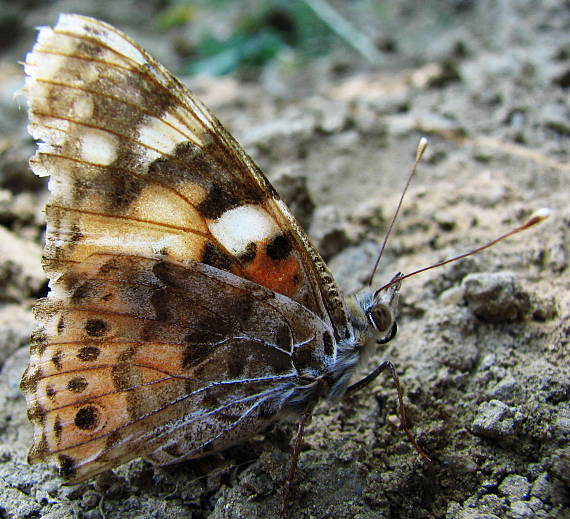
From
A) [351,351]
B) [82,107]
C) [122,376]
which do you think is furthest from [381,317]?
[82,107]

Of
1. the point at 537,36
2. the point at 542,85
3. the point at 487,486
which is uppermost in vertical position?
the point at 537,36

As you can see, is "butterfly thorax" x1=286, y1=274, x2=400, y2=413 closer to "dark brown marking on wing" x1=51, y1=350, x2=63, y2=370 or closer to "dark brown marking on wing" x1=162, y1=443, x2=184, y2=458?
"dark brown marking on wing" x1=162, y1=443, x2=184, y2=458

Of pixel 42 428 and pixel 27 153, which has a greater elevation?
pixel 27 153

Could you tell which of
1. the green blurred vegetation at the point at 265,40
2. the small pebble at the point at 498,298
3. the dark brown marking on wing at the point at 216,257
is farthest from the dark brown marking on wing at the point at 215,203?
the green blurred vegetation at the point at 265,40

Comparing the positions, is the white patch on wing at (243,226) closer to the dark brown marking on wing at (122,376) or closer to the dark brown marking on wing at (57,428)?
the dark brown marking on wing at (122,376)

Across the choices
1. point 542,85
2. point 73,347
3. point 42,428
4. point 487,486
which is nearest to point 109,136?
point 73,347

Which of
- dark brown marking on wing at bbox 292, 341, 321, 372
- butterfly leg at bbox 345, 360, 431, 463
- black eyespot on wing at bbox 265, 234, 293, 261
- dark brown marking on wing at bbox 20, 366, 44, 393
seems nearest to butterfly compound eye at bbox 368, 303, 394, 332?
butterfly leg at bbox 345, 360, 431, 463

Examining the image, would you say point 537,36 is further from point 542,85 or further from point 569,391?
point 569,391
